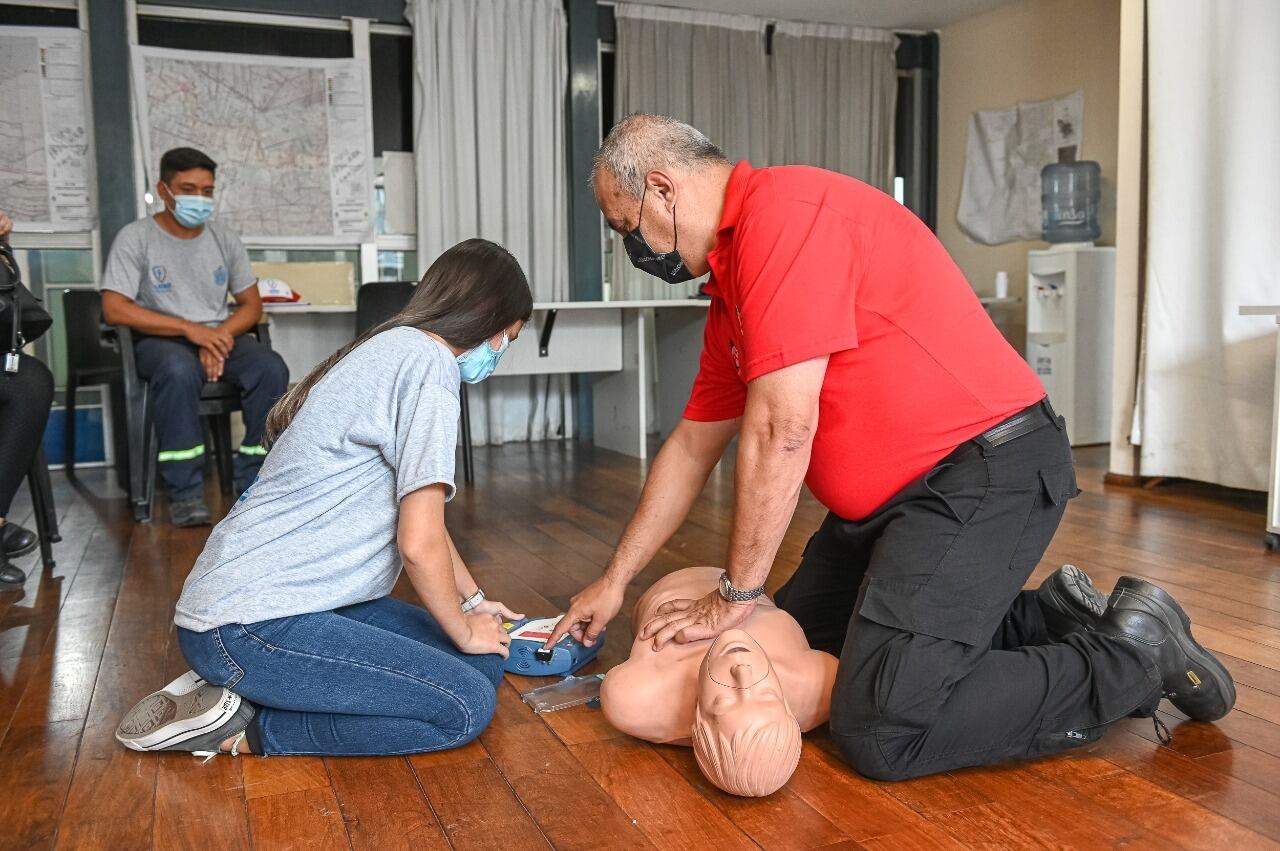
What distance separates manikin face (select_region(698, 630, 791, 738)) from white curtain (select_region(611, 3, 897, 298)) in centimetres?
458

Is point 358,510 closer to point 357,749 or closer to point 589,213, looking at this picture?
point 357,749

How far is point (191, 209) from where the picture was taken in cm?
372

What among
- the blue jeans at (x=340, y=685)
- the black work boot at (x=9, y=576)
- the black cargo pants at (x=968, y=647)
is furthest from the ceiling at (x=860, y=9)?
the blue jeans at (x=340, y=685)

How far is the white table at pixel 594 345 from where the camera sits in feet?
16.2

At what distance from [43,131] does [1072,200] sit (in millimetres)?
4955

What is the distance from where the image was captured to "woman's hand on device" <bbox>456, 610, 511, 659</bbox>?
170cm

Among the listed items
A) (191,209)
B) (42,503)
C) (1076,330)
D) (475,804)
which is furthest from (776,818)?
(1076,330)

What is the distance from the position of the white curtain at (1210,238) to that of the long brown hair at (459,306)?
9.34 ft

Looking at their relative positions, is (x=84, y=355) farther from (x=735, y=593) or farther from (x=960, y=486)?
(x=960, y=486)

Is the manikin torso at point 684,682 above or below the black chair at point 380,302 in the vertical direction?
below

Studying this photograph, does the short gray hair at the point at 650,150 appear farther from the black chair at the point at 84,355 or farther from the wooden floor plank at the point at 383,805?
the black chair at the point at 84,355

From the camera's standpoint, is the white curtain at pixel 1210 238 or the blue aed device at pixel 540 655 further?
the white curtain at pixel 1210 238

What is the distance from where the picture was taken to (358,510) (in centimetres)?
159

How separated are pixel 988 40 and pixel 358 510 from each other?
18.7 ft
